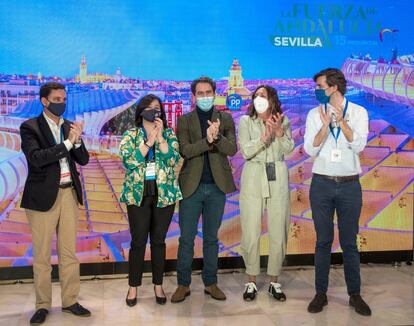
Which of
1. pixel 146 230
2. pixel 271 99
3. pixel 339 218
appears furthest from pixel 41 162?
pixel 339 218

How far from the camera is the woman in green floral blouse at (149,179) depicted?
3.57m

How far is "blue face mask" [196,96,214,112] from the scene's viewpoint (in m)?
3.68

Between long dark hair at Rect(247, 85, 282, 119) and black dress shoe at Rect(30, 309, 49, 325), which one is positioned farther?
long dark hair at Rect(247, 85, 282, 119)

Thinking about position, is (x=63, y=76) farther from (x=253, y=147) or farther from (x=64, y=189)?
(x=253, y=147)

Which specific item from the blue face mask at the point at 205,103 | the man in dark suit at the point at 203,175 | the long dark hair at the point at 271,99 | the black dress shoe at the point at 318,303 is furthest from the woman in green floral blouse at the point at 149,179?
the black dress shoe at the point at 318,303

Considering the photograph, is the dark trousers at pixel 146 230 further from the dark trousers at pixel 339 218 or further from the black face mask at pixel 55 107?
the dark trousers at pixel 339 218

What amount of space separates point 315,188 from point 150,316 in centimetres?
147

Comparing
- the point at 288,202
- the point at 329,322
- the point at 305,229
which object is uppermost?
the point at 288,202

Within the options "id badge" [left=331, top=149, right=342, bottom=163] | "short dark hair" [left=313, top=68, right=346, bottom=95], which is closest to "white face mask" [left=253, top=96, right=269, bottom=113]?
"short dark hair" [left=313, top=68, right=346, bottom=95]

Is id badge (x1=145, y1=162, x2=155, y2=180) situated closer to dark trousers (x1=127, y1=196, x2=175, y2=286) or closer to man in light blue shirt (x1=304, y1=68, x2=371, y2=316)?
dark trousers (x1=127, y1=196, x2=175, y2=286)

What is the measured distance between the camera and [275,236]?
152 inches

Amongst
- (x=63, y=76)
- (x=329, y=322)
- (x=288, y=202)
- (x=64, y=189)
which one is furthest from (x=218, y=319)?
(x=63, y=76)

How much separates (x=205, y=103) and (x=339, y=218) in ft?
4.12

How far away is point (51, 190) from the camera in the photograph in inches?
134
